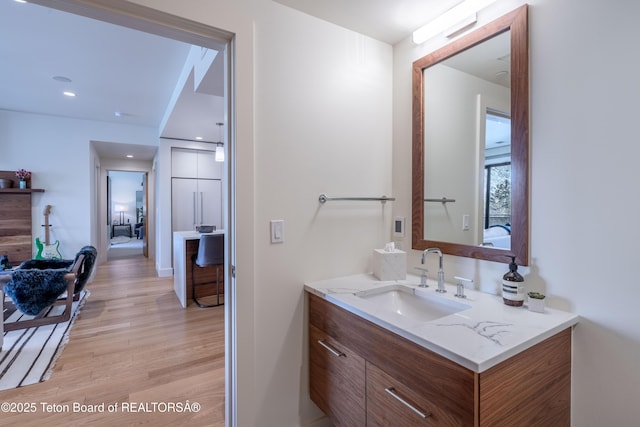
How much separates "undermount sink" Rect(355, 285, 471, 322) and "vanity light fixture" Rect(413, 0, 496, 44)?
4.52ft

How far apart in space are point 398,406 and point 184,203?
202 inches

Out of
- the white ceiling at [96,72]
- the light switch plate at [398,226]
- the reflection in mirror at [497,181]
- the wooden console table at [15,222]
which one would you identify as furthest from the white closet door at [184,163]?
the reflection in mirror at [497,181]

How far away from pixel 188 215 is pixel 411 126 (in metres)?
4.66

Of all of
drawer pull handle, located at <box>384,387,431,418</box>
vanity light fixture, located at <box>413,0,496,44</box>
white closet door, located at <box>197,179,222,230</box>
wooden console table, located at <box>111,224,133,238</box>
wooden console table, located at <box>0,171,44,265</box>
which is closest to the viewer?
drawer pull handle, located at <box>384,387,431,418</box>

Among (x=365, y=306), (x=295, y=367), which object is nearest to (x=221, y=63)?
(x=365, y=306)

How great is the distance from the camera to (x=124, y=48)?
2.70m

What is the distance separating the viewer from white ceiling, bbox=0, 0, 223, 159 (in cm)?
237

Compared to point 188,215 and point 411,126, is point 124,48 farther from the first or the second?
point 188,215

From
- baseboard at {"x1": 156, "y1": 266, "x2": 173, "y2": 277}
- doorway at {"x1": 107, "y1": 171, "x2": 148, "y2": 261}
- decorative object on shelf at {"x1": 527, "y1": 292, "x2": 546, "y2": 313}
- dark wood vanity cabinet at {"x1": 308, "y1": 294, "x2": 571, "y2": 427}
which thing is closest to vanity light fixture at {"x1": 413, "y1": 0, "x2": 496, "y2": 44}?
decorative object on shelf at {"x1": 527, "y1": 292, "x2": 546, "y2": 313}

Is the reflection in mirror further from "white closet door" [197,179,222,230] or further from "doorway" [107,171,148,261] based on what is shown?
"doorway" [107,171,148,261]

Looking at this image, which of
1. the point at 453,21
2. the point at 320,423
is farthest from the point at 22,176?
the point at 453,21

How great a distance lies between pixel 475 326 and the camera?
1062mm

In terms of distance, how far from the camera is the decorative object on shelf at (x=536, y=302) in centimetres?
119

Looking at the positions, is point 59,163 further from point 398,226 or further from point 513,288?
point 513,288
